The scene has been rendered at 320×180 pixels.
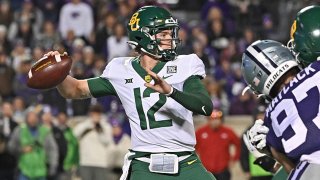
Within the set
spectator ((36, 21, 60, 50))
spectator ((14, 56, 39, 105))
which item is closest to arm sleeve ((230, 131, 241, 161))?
spectator ((14, 56, 39, 105))

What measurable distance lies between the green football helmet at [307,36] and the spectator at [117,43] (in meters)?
9.99

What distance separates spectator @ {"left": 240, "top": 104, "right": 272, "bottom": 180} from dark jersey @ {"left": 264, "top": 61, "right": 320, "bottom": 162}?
507 cm

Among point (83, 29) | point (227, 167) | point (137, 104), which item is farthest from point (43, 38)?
point (137, 104)

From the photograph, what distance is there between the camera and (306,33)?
4285 mm

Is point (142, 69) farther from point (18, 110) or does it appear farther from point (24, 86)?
point (24, 86)

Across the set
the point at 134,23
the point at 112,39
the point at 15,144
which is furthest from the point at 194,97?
the point at 112,39

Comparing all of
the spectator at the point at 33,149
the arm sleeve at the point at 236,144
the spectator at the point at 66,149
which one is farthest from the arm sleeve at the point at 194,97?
the spectator at the point at 33,149

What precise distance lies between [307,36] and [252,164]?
5747mm

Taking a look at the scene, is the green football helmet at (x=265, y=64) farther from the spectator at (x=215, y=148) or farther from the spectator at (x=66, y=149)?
the spectator at (x=66, y=149)

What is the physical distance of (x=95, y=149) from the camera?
39.6 ft

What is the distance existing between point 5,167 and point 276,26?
575cm

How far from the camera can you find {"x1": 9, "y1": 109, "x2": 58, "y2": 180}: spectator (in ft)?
40.6

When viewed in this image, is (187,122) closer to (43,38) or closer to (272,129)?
(272,129)

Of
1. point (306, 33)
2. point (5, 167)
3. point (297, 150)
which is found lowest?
point (5, 167)
